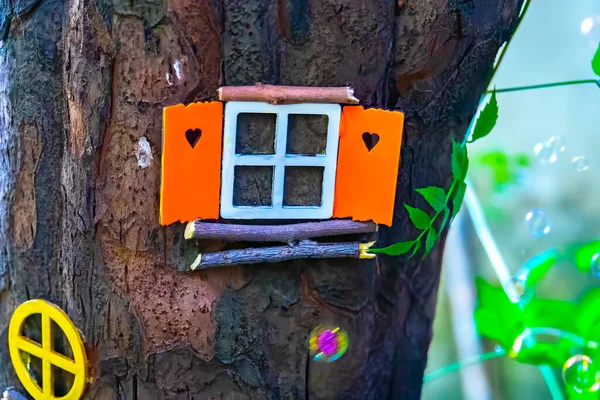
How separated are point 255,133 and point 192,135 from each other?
0.06 metres

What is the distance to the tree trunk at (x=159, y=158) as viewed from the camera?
513 mm

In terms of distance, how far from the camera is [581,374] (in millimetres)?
837

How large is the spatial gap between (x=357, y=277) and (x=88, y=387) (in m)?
0.30

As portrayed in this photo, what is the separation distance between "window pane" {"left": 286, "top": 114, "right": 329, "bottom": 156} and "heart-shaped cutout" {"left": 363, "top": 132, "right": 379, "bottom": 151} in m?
0.05

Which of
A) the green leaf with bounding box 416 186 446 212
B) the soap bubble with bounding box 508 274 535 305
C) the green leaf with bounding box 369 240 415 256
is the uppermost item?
the green leaf with bounding box 416 186 446 212

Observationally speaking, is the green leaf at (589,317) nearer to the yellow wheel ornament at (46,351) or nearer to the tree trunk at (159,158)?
the tree trunk at (159,158)

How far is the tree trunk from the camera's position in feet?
1.68

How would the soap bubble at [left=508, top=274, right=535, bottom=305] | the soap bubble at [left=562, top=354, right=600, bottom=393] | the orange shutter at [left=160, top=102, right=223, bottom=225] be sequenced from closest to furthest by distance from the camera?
the orange shutter at [left=160, top=102, right=223, bottom=225] → the soap bubble at [left=562, top=354, right=600, bottom=393] → the soap bubble at [left=508, top=274, right=535, bottom=305]

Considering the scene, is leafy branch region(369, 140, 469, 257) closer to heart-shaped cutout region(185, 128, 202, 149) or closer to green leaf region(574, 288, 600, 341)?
heart-shaped cutout region(185, 128, 202, 149)

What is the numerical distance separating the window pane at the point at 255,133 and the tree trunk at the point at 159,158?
3 cm

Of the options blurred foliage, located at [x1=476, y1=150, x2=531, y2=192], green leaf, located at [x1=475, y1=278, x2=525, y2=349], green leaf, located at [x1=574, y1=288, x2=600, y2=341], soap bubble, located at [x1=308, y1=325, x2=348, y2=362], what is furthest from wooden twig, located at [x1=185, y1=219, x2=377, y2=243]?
blurred foliage, located at [x1=476, y1=150, x2=531, y2=192]

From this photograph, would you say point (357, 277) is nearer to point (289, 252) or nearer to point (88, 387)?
point (289, 252)

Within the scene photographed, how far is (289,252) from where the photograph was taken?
1.78ft

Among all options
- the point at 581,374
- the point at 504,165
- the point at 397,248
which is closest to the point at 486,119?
the point at 397,248
